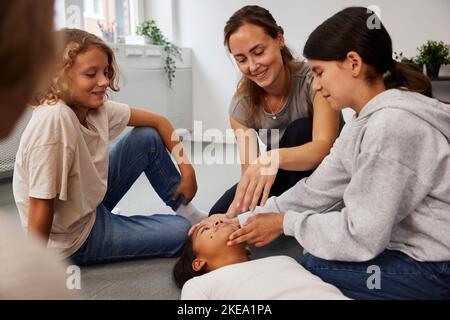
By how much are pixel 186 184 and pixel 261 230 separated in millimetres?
503

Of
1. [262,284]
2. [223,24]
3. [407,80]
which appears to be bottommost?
[262,284]

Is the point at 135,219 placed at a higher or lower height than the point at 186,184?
lower

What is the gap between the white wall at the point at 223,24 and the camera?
122 inches

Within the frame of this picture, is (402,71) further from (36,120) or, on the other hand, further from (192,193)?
(36,120)

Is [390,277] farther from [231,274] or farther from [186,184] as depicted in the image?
[186,184]

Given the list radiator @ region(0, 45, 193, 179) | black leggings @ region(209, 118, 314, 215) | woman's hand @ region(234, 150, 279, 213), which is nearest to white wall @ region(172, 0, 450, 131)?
radiator @ region(0, 45, 193, 179)

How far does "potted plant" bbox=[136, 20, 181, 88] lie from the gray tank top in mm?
2012

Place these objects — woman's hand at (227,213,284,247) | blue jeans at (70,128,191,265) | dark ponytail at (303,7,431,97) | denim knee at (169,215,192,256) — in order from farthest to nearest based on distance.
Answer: denim knee at (169,215,192,256) → blue jeans at (70,128,191,265) → woman's hand at (227,213,284,247) → dark ponytail at (303,7,431,97)

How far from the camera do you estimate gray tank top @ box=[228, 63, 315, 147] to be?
61.0 inches

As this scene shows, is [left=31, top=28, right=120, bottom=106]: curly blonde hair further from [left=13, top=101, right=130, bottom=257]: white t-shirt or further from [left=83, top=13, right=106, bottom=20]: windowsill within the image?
[left=83, top=13, right=106, bottom=20]: windowsill

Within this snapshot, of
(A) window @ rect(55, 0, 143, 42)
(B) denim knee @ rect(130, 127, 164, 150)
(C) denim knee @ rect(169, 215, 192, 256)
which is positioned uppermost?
(A) window @ rect(55, 0, 143, 42)

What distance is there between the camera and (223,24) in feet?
12.0

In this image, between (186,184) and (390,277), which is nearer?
(390,277)

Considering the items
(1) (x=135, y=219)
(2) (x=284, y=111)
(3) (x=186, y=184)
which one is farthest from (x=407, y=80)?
(1) (x=135, y=219)
